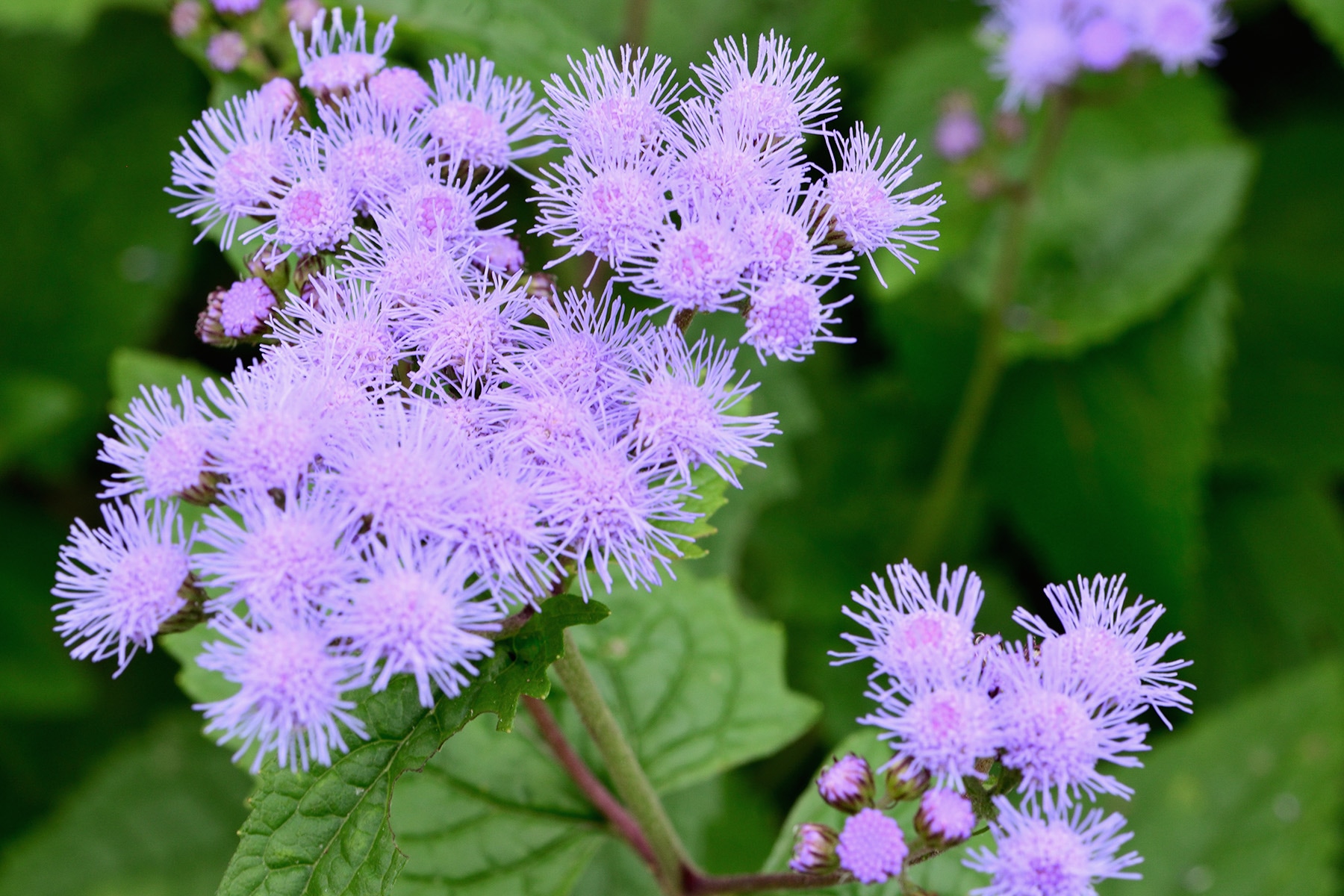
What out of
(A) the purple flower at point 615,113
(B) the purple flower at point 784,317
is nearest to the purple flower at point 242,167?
(A) the purple flower at point 615,113

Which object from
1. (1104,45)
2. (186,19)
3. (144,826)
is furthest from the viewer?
(1104,45)

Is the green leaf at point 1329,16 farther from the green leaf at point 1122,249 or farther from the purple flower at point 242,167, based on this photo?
the purple flower at point 242,167

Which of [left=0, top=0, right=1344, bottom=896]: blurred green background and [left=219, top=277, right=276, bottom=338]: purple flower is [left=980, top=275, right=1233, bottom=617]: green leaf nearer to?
[left=0, top=0, right=1344, bottom=896]: blurred green background

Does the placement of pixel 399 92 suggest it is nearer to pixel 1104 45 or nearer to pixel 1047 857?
pixel 1047 857

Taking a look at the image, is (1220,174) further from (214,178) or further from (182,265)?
(182,265)

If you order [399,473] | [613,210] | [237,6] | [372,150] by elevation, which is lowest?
[399,473]

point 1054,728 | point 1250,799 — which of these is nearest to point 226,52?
point 1054,728

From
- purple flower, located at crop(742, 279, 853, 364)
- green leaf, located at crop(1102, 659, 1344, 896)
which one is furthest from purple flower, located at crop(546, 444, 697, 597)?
green leaf, located at crop(1102, 659, 1344, 896)
